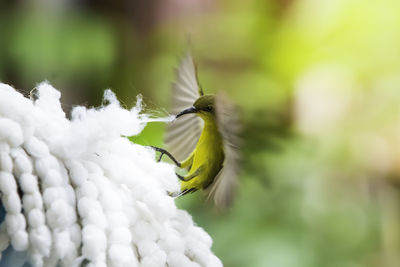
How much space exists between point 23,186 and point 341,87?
1.31 meters

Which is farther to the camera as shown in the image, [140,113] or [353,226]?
[353,226]

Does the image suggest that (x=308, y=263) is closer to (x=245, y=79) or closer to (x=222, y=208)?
(x=245, y=79)

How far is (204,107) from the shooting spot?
0.32m

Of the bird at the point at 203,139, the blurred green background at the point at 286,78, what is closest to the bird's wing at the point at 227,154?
the bird at the point at 203,139

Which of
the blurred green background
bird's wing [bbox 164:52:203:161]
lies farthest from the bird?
the blurred green background

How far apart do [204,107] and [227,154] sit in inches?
1.1

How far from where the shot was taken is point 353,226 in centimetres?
133

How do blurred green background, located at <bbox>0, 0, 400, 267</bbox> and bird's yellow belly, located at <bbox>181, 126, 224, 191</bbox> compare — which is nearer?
bird's yellow belly, located at <bbox>181, 126, 224, 191</bbox>

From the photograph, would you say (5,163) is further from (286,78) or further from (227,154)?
(286,78)

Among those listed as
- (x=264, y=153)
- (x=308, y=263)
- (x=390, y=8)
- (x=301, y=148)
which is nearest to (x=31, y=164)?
(x=264, y=153)

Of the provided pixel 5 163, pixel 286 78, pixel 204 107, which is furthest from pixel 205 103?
pixel 286 78

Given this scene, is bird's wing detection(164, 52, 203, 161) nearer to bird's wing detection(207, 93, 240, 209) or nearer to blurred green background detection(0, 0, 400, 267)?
bird's wing detection(207, 93, 240, 209)

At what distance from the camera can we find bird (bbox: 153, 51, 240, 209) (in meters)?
0.30

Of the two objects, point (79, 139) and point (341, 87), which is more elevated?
point (79, 139)
